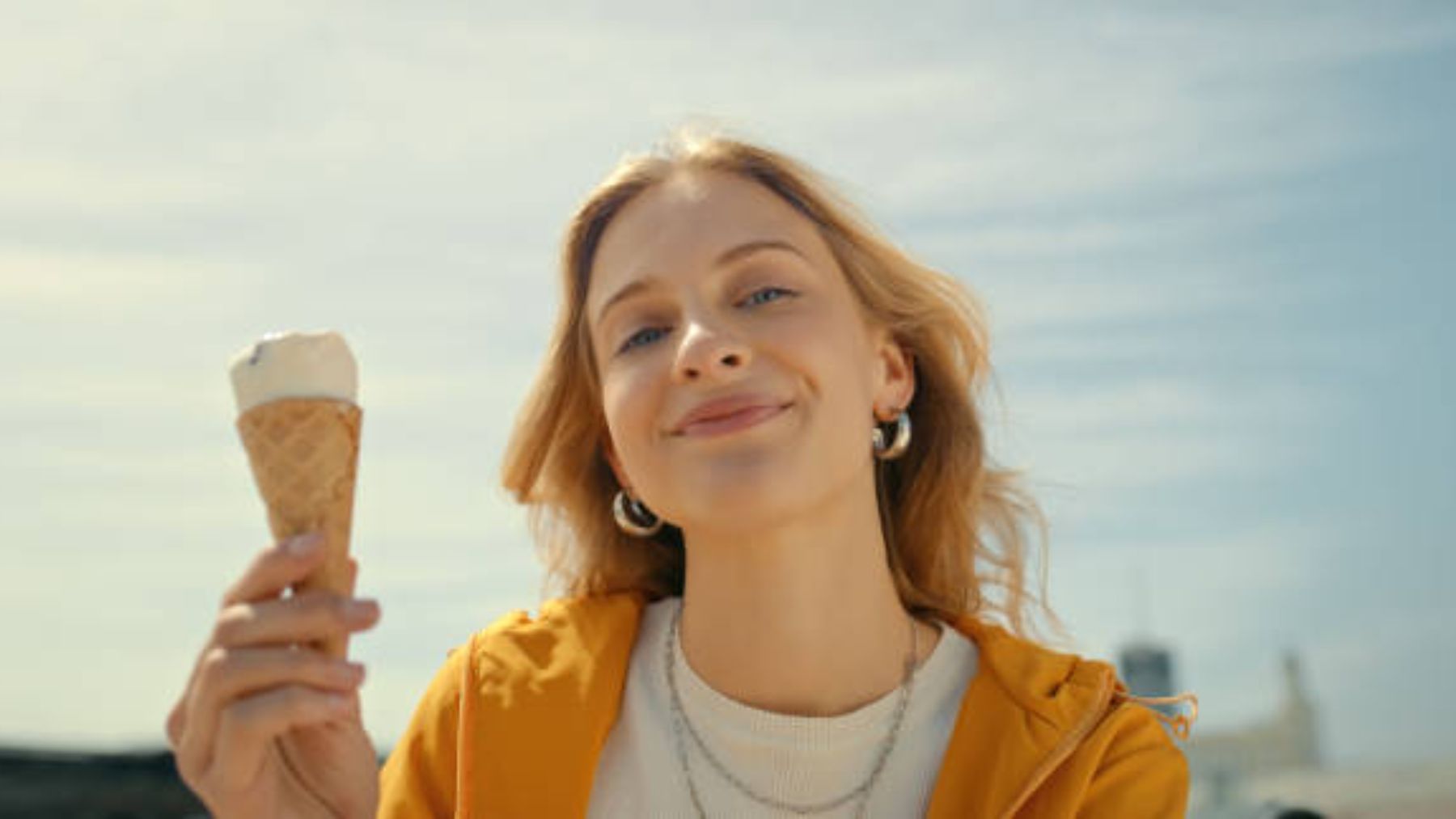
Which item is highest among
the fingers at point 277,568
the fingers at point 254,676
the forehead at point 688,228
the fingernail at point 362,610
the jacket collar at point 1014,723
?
the forehead at point 688,228

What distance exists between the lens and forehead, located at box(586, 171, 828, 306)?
3.87m

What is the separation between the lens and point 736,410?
11.8 ft

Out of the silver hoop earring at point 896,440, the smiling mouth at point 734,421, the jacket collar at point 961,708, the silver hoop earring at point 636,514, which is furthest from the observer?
the silver hoop earring at point 636,514

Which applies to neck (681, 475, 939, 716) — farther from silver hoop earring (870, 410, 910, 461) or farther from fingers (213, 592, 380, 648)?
fingers (213, 592, 380, 648)

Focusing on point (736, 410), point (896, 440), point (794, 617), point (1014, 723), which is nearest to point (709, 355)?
point (736, 410)

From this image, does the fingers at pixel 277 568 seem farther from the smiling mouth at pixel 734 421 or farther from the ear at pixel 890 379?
the ear at pixel 890 379

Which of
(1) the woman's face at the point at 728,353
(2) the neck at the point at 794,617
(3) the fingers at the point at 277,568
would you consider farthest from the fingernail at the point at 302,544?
(2) the neck at the point at 794,617

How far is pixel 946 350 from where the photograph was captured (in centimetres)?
450

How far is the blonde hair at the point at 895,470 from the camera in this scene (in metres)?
4.36

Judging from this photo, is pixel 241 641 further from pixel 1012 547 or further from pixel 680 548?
pixel 1012 547

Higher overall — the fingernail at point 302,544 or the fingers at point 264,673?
the fingernail at point 302,544

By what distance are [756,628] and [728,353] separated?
77cm

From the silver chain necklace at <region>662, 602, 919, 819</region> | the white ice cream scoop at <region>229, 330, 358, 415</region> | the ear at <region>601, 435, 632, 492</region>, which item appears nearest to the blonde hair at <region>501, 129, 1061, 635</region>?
the ear at <region>601, 435, 632, 492</region>

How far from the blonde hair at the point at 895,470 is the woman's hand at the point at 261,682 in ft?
6.00
